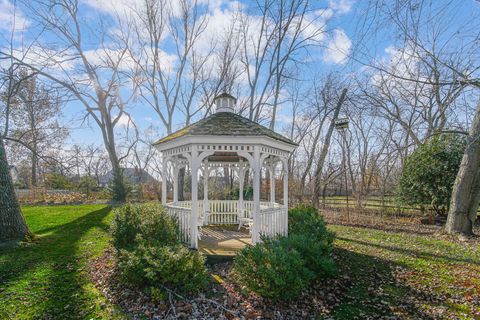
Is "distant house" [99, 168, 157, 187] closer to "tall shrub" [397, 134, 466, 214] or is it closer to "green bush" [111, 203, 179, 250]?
"green bush" [111, 203, 179, 250]

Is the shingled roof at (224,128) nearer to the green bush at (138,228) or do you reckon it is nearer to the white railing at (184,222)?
the white railing at (184,222)

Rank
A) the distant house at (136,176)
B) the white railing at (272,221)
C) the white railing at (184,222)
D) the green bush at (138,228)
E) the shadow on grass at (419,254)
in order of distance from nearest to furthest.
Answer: the green bush at (138,228), the shadow on grass at (419,254), the white railing at (272,221), the white railing at (184,222), the distant house at (136,176)

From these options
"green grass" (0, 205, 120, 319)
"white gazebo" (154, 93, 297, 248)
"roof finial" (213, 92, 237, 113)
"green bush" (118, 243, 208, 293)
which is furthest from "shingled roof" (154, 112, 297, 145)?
"green grass" (0, 205, 120, 319)

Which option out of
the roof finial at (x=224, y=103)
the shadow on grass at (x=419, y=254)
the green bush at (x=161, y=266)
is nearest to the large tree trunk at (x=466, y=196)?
the shadow on grass at (x=419, y=254)

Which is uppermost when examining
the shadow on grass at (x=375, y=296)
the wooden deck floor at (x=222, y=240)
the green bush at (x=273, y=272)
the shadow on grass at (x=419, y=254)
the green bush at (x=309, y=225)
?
the green bush at (x=309, y=225)

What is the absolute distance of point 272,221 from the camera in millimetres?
7090

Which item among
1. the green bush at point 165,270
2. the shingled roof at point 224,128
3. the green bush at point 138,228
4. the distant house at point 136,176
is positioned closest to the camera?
the green bush at point 165,270

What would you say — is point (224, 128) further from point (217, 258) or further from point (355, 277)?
point (355, 277)

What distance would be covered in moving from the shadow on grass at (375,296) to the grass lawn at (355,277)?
14mm

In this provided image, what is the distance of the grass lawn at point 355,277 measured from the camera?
13.9 feet

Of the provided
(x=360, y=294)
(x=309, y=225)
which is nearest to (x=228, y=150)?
(x=309, y=225)

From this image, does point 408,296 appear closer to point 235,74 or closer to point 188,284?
point 188,284

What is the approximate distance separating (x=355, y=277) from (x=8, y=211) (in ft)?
26.7

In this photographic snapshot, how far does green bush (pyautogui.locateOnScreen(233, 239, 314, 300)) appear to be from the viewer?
4.25 metres
